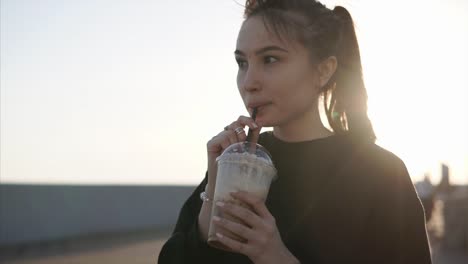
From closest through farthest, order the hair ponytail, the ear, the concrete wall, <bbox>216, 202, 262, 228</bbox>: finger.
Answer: <bbox>216, 202, 262, 228</bbox>: finger → the ear → the hair ponytail → the concrete wall

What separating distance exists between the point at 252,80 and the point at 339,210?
0.62m

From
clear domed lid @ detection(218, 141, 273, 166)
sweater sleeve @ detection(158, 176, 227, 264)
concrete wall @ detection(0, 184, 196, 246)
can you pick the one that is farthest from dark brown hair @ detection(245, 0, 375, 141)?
concrete wall @ detection(0, 184, 196, 246)

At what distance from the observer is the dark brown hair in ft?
8.24

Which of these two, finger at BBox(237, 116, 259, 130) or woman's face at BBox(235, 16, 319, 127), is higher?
woman's face at BBox(235, 16, 319, 127)

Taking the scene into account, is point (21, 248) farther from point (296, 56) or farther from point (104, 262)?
point (296, 56)

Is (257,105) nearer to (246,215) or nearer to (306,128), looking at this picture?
(306,128)

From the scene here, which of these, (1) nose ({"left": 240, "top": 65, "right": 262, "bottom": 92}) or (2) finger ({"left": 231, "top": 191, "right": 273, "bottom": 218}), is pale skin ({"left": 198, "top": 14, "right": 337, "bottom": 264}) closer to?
(1) nose ({"left": 240, "top": 65, "right": 262, "bottom": 92})

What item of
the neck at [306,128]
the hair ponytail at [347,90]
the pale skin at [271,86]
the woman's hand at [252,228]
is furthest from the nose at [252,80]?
the woman's hand at [252,228]

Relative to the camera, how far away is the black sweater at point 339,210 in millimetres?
2375

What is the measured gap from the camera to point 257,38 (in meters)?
2.45

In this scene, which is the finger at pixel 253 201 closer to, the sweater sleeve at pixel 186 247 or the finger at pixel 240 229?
the finger at pixel 240 229

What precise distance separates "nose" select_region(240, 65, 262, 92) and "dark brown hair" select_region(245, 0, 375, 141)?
18cm

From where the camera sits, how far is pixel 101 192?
16.8 m

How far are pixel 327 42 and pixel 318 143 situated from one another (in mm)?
424
